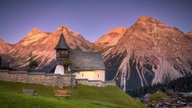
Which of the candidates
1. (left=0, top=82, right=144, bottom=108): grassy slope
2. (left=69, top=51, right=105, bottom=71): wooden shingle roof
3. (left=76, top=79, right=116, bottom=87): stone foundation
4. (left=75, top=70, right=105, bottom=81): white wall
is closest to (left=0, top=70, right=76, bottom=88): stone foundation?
(left=0, top=82, right=144, bottom=108): grassy slope

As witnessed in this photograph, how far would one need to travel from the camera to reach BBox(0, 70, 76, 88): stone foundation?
74.8m

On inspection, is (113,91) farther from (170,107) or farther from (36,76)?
(170,107)

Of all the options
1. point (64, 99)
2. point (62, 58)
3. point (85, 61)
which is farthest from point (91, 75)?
point (64, 99)

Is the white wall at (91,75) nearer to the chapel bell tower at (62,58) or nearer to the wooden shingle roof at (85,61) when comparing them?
the wooden shingle roof at (85,61)

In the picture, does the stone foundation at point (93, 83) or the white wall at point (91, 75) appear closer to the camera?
the stone foundation at point (93, 83)

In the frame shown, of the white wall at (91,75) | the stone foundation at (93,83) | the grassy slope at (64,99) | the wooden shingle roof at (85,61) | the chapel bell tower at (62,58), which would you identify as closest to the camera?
the grassy slope at (64,99)

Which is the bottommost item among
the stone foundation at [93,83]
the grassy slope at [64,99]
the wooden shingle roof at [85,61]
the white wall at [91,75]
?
the grassy slope at [64,99]

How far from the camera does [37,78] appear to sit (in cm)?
7888

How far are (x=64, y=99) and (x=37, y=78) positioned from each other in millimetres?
24232

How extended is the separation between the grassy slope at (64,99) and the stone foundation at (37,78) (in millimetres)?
2237

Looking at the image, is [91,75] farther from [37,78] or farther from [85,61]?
[37,78]

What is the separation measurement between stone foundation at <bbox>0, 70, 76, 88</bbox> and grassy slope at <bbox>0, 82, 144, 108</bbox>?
7.34 feet

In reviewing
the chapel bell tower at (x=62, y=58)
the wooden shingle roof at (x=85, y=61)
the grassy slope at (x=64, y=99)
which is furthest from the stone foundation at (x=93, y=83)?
the chapel bell tower at (x=62, y=58)

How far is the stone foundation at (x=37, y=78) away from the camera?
74.8 m
